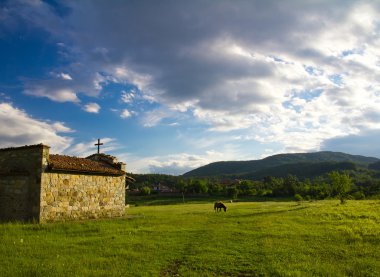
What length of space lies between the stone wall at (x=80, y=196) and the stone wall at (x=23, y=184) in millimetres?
682

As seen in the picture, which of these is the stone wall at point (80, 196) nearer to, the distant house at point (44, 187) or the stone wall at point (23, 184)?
the distant house at point (44, 187)

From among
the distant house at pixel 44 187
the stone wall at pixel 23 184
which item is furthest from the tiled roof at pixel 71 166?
the stone wall at pixel 23 184

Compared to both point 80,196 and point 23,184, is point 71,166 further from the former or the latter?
point 23,184

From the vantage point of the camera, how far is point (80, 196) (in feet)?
82.9

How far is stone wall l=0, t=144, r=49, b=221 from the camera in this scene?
2245 cm

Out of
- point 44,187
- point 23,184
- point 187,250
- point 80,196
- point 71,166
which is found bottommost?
point 187,250

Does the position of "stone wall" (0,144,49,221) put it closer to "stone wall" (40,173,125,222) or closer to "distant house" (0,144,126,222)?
"distant house" (0,144,126,222)

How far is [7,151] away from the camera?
2480 cm

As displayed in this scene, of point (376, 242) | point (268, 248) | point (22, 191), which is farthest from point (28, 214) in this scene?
point (376, 242)

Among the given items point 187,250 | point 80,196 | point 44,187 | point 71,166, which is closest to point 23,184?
point 44,187

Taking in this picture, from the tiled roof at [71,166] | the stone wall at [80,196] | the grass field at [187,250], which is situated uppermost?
the tiled roof at [71,166]

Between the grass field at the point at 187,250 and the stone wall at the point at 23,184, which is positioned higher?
the stone wall at the point at 23,184

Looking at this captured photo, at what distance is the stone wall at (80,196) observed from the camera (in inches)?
896

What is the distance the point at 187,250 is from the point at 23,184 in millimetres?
13964
